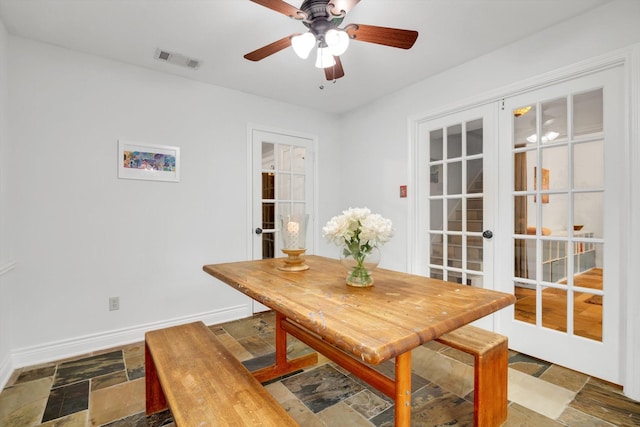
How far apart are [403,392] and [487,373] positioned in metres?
0.71

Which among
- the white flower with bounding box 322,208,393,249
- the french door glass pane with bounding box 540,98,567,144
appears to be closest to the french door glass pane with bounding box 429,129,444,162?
the french door glass pane with bounding box 540,98,567,144

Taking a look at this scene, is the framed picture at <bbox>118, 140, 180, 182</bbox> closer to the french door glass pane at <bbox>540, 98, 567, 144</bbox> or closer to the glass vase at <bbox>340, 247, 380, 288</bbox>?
the glass vase at <bbox>340, 247, 380, 288</bbox>

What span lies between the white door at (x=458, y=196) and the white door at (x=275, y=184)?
1.44 meters

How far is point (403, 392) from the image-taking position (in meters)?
1.18

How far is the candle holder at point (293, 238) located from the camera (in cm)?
190

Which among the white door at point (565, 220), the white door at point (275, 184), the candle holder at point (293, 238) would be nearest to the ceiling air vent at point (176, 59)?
the white door at point (275, 184)

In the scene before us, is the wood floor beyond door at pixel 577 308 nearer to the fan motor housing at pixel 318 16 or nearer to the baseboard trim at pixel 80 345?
the fan motor housing at pixel 318 16

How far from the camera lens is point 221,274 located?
1.81m

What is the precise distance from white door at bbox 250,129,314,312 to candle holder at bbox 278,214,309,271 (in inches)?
67.0

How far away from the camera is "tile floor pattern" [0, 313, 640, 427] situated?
174 centimetres

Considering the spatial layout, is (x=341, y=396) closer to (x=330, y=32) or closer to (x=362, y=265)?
(x=362, y=265)

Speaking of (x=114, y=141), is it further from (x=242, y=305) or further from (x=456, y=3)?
(x=456, y=3)

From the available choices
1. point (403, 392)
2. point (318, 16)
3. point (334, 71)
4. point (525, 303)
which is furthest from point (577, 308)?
point (318, 16)

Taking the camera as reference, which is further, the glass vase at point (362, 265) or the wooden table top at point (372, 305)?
the glass vase at point (362, 265)
